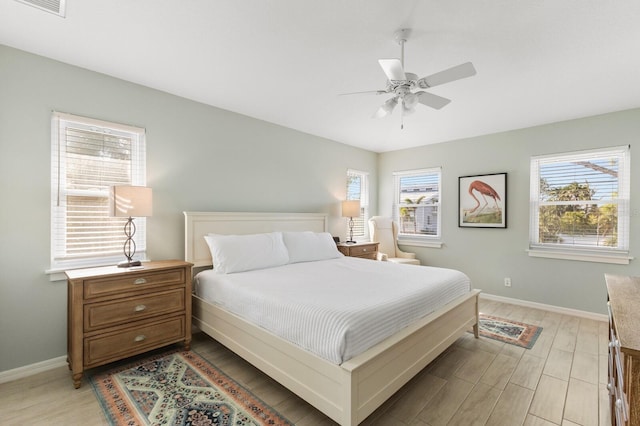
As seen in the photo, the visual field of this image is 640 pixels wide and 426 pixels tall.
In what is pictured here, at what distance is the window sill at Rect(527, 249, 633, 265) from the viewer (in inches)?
138

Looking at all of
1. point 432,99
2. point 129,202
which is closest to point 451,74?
point 432,99

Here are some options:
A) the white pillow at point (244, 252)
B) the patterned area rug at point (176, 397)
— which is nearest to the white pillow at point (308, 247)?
the white pillow at point (244, 252)

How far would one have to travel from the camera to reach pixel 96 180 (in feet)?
8.89

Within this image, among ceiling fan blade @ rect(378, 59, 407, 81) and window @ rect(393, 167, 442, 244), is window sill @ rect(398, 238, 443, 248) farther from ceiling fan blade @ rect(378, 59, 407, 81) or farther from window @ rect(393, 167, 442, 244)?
ceiling fan blade @ rect(378, 59, 407, 81)

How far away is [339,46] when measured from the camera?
2230mm

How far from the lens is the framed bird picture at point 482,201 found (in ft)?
14.3

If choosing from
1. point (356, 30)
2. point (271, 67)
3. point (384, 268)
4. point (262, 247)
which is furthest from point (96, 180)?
point (384, 268)

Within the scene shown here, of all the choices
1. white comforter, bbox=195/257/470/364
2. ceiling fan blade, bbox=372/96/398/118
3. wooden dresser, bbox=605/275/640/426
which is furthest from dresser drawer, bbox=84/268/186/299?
wooden dresser, bbox=605/275/640/426

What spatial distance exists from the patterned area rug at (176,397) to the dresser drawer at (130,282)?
66cm

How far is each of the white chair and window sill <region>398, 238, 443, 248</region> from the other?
19cm

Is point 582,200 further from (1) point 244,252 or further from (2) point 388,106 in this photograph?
(1) point 244,252

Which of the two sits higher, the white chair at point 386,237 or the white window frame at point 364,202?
the white window frame at point 364,202

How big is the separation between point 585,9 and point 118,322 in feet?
12.7

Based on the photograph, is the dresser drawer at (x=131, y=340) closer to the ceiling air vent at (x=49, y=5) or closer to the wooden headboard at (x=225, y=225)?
the wooden headboard at (x=225, y=225)
